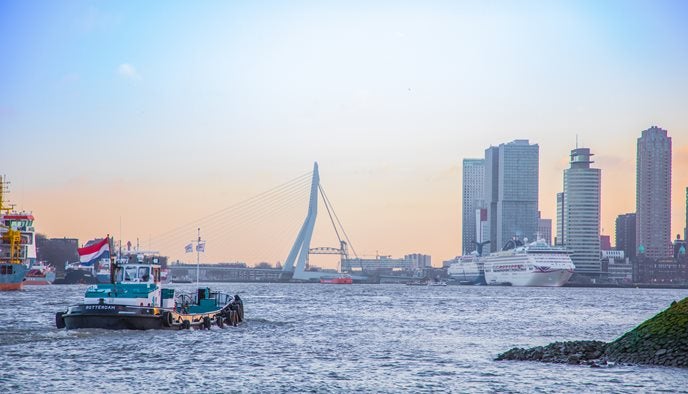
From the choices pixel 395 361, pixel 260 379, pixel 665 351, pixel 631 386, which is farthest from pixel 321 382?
pixel 665 351

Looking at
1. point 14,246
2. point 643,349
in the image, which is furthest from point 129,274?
point 14,246

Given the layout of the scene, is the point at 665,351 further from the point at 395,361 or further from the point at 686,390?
the point at 395,361

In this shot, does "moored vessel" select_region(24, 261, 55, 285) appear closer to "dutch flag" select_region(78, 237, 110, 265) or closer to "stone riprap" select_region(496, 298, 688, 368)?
"dutch flag" select_region(78, 237, 110, 265)

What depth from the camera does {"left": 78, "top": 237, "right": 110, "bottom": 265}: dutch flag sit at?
50406 millimetres

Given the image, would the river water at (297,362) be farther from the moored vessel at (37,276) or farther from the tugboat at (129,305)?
the moored vessel at (37,276)

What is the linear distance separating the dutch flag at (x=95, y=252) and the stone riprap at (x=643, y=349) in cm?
2069

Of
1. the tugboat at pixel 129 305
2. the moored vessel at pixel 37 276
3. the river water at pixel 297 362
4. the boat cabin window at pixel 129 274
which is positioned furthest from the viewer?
the moored vessel at pixel 37 276

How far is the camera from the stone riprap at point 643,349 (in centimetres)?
3819

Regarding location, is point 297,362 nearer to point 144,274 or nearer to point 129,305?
point 129,305

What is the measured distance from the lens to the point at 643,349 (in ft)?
129

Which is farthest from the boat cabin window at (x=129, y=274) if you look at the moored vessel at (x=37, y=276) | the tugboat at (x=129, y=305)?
the moored vessel at (x=37, y=276)

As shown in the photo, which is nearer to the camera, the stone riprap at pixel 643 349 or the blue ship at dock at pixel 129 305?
the stone riprap at pixel 643 349

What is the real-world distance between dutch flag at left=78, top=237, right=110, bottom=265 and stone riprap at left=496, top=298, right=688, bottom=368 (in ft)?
67.9

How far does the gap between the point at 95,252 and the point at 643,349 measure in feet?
88.2
